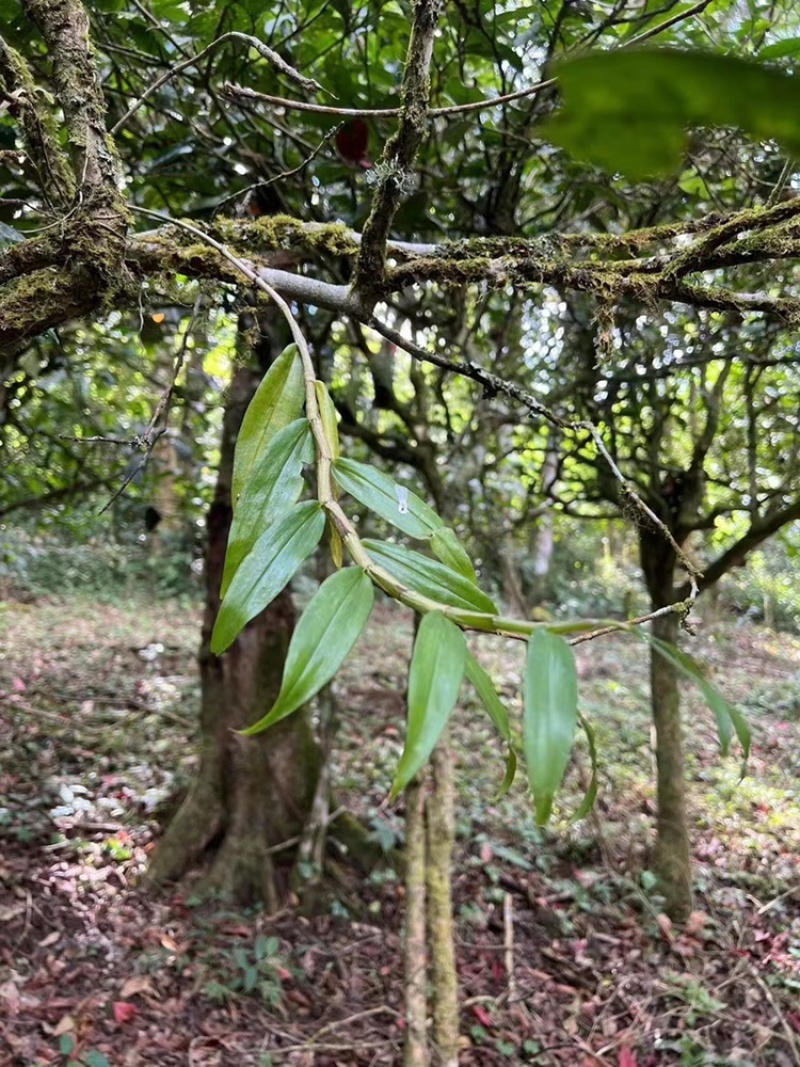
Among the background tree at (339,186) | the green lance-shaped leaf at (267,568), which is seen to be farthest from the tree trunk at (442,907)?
the green lance-shaped leaf at (267,568)

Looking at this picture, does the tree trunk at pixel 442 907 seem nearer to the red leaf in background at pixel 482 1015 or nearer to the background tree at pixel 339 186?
the red leaf in background at pixel 482 1015

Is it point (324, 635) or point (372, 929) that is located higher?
point (324, 635)

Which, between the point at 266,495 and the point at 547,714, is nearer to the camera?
the point at 547,714

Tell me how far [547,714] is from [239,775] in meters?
2.70

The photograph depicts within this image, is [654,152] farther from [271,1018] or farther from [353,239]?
[271,1018]

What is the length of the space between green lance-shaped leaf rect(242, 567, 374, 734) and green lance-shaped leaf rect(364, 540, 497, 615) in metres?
0.03

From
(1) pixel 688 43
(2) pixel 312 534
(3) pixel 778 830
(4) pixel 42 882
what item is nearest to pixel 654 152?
(2) pixel 312 534

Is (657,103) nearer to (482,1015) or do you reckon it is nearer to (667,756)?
(482,1015)

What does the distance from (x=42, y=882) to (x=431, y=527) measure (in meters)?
2.69

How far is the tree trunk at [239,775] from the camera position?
2.66m

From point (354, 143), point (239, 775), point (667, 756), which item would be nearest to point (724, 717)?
point (354, 143)

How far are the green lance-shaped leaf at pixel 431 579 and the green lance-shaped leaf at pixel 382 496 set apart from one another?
0.07 meters

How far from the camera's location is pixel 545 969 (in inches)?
103

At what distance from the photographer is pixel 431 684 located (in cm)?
35
